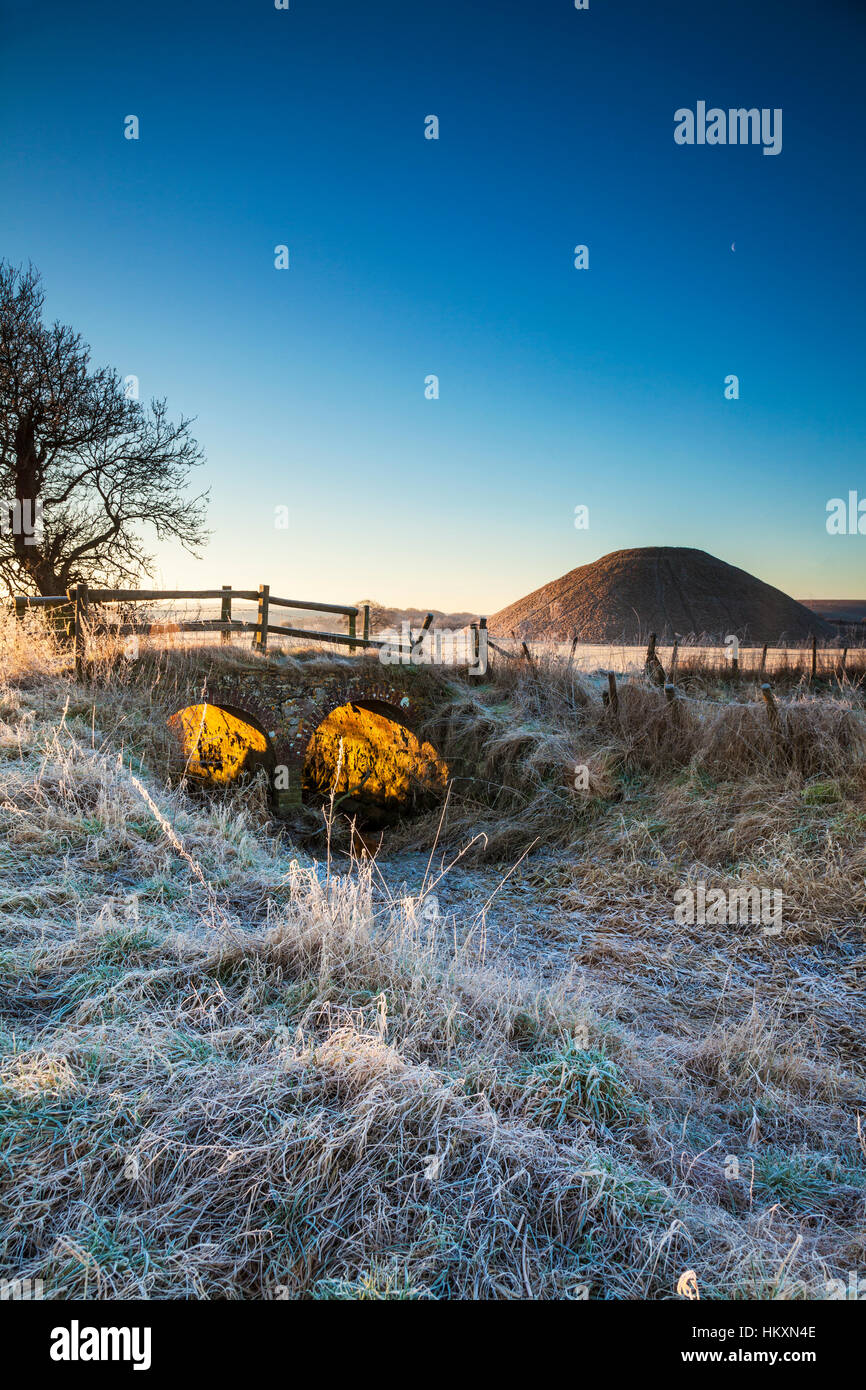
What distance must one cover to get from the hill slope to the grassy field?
31255 mm

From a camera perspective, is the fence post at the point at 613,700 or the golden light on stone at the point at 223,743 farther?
the fence post at the point at 613,700

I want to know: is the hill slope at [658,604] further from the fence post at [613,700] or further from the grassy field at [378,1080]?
the grassy field at [378,1080]

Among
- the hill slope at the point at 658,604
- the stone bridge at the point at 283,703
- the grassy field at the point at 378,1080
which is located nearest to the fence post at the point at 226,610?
the stone bridge at the point at 283,703

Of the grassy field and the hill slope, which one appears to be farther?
the hill slope

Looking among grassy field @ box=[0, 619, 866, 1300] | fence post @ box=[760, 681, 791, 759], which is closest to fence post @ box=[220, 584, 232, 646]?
grassy field @ box=[0, 619, 866, 1300]

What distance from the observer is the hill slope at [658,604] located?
39.3 metres

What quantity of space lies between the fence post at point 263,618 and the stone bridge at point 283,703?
111cm

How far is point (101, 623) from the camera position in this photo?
1032 centimetres

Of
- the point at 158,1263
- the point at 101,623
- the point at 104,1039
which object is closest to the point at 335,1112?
the point at 158,1263

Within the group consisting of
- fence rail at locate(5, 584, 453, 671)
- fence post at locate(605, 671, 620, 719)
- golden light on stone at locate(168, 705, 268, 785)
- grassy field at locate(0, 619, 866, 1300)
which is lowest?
grassy field at locate(0, 619, 866, 1300)

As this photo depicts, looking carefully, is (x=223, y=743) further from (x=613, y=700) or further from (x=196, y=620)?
(x=613, y=700)

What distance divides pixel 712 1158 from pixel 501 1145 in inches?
52.3

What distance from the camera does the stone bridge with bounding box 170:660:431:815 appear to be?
33.7 ft

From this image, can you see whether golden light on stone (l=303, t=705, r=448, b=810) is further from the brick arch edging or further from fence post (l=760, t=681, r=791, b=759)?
fence post (l=760, t=681, r=791, b=759)
